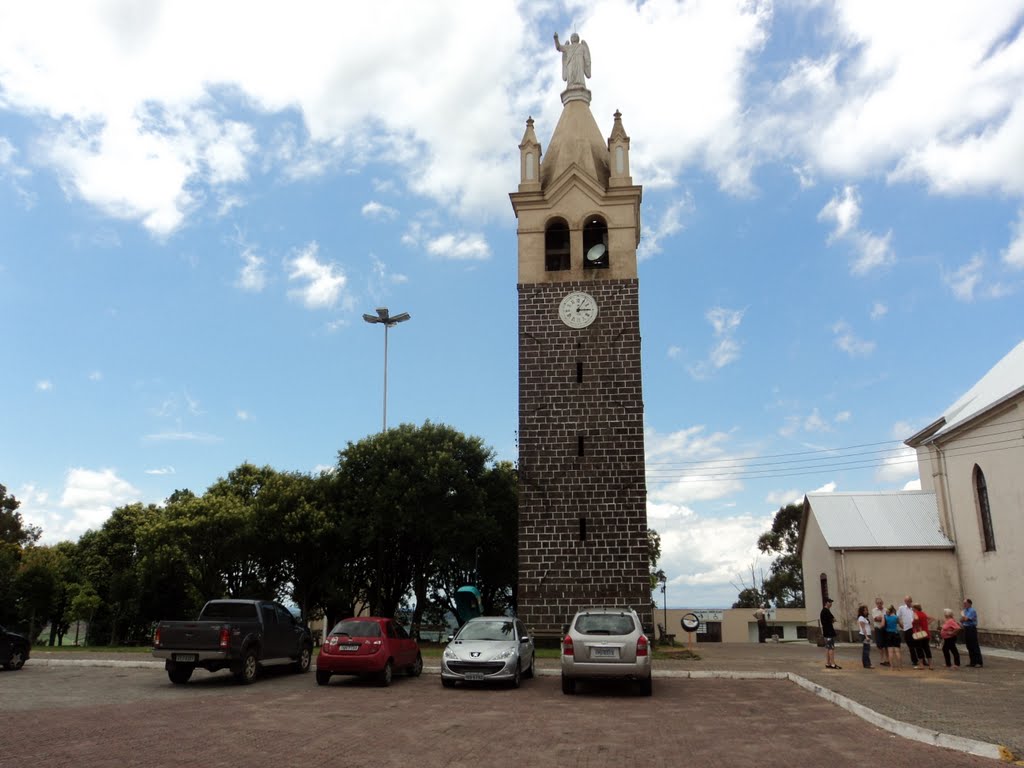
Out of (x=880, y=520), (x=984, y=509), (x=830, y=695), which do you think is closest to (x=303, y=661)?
(x=830, y=695)

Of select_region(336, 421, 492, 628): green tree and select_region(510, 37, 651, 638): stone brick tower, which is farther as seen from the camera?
select_region(336, 421, 492, 628): green tree

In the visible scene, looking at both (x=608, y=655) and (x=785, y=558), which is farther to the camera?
(x=785, y=558)

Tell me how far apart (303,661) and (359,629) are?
3.31 m

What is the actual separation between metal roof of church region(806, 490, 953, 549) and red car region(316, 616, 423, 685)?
19.4m

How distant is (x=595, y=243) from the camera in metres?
28.5

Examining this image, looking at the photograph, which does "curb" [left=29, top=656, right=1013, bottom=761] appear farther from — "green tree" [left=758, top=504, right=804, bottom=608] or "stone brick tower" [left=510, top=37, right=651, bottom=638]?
"green tree" [left=758, top=504, right=804, bottom=608]

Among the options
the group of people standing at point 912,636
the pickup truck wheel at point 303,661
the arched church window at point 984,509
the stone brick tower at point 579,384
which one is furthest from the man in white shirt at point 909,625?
the pickup truck wheel at point 303,661

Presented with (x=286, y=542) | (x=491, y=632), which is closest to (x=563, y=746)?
(x=491, y=632)

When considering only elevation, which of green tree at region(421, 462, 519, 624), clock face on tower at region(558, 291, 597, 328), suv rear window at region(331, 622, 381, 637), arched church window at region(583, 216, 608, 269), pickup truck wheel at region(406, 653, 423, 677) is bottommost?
pickup truck wheel at region(406, 653, 423, 677)

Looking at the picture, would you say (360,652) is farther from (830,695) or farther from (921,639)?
(921,639)

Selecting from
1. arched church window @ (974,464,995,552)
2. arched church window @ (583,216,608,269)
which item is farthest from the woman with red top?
arched church window @ (583,216,608,269)

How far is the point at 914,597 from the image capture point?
28.8 m

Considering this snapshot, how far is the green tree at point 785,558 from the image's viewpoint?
65125mm

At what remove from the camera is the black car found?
17922 millimetres
